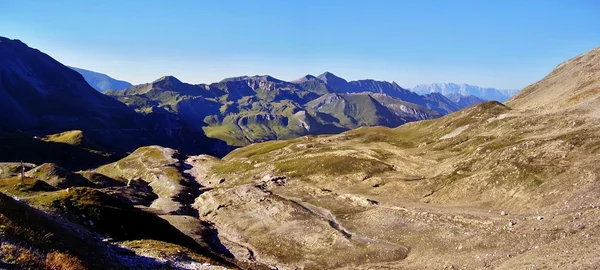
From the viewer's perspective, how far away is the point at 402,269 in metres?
50.6

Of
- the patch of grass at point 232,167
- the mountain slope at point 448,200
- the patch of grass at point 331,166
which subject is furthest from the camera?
the patch of grass at point 232,167

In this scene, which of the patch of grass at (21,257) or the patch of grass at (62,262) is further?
the patch of grass at (62,262)

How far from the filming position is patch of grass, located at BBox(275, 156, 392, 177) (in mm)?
106188

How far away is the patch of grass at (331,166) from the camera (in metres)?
106

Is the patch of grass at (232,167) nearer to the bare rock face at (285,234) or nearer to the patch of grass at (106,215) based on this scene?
the bare rock face at (285,234)

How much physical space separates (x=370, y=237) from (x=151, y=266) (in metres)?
39.8

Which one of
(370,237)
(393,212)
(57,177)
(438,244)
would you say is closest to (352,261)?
(370,237)

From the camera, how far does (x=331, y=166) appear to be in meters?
114

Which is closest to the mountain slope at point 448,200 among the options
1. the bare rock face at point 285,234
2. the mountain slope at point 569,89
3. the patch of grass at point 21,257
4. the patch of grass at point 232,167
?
the bare rock face at point 285,234

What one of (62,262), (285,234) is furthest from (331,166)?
(62,262)

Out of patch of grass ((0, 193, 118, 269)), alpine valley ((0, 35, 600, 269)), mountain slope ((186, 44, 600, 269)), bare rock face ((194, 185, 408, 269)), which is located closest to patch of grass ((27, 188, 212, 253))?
alpine valley ((0, 35, 600, 269))

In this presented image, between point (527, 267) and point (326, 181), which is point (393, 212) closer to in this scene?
point (527, 267)

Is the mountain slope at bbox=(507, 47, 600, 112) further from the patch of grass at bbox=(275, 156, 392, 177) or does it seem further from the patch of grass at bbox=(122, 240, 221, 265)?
the patch of grass at bbox=(122, 240, 221, 265)

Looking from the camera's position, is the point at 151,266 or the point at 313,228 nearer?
the point at 151,266
